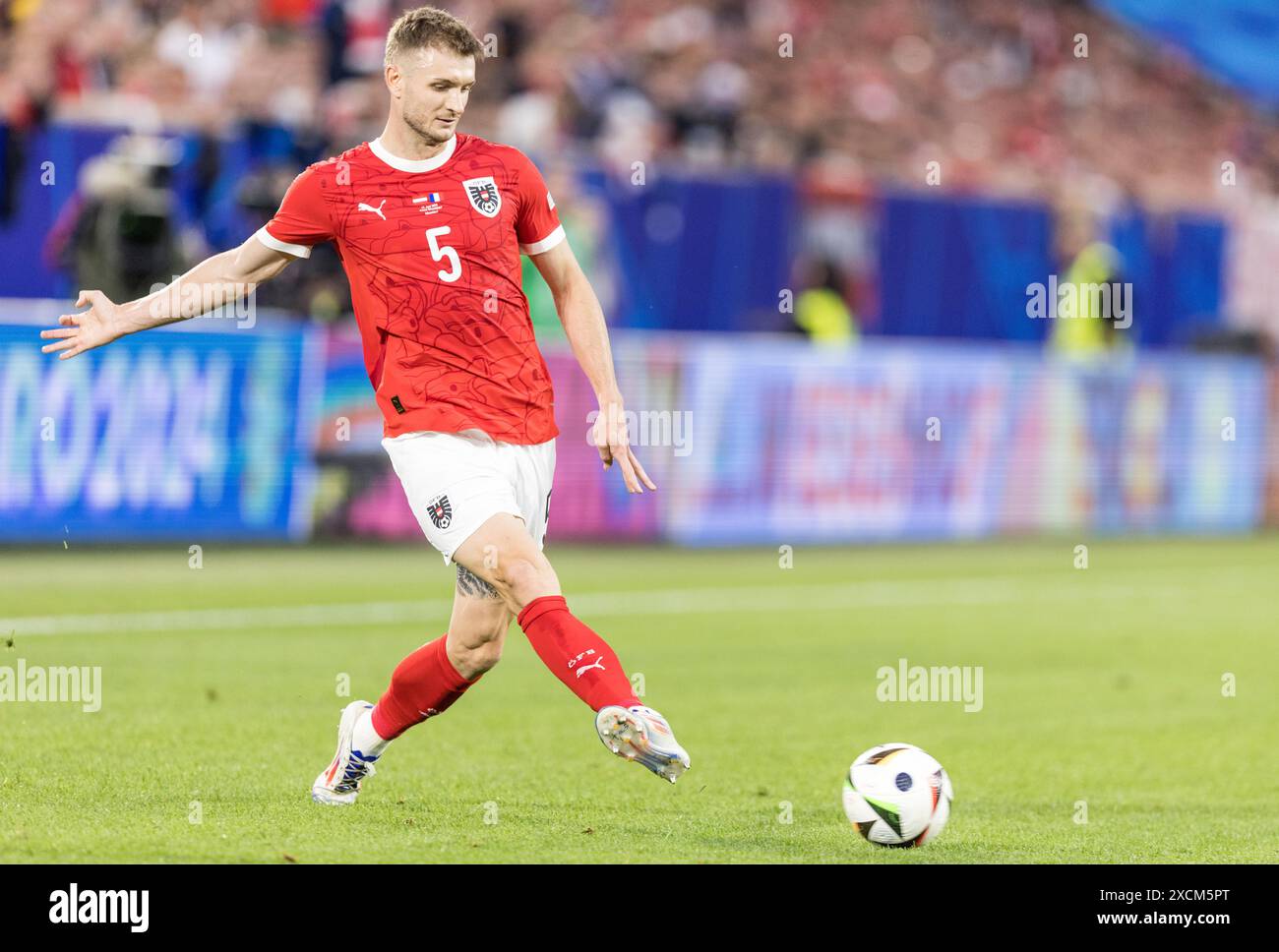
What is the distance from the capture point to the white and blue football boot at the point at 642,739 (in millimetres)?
5590

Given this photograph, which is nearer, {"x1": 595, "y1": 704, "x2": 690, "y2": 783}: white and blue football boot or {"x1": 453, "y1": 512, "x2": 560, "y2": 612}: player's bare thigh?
{"x1": 595, "y1": 704, "x2": 690, "y2": 783}: white and blue football boot

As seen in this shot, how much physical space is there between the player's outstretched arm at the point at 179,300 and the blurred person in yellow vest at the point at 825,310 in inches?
563

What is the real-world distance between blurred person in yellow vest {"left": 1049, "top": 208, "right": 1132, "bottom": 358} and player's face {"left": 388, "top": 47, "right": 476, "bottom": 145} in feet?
56.6

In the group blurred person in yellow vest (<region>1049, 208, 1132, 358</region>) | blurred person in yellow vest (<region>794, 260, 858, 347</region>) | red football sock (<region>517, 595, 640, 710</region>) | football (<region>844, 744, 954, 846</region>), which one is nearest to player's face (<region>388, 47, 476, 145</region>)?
red football sock (<region>517, 595, 640, 710</region>)

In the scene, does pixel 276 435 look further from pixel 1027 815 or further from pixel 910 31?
pixel 910 31

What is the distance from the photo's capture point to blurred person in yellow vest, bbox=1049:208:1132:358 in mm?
23031

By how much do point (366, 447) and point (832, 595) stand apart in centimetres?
416

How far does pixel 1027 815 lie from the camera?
715 cm

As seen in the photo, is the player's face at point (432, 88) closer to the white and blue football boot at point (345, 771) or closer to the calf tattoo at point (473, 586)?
the calf tattoo at point (473, 586)

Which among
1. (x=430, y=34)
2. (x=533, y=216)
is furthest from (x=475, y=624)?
(x=430, y=34)

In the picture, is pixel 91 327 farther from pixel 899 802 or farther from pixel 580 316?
pixel 899 802

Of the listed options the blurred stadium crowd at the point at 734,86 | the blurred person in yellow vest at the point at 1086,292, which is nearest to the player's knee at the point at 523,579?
the blurred stadium crowd at the point at 734,86

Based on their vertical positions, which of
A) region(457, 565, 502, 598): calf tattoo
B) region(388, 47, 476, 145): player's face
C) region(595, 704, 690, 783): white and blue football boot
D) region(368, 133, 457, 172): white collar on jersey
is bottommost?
region(595, 704, 690, 783): white and blue football boot

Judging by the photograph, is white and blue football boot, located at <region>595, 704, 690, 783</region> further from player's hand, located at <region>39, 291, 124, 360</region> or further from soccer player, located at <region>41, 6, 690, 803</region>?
player's hand, located at <region>39, 291, 124, 360</region>
